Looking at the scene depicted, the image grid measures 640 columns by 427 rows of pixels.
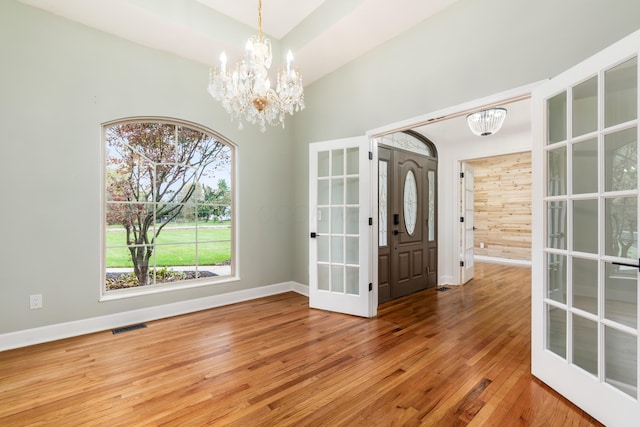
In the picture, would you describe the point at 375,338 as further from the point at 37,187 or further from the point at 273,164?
the point at 37,187

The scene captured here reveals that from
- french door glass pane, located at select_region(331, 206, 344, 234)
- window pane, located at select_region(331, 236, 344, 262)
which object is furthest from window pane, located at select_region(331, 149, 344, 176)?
window pane, located at select_region(331, 236, 344, 262)

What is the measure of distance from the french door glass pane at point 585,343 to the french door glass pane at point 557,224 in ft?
1.61

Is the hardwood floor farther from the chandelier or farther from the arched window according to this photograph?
the chandelier

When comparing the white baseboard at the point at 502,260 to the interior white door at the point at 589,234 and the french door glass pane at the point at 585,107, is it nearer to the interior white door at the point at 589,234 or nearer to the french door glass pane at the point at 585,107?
the interior white door at the point at 589,234

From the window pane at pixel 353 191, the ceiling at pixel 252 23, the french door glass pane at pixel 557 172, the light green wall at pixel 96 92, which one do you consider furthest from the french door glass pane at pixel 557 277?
the ceiling at pixel 252 23

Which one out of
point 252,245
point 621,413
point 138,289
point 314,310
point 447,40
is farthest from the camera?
point 252,245

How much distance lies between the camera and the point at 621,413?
1.56 m

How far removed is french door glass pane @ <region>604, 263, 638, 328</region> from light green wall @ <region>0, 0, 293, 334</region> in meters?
4.05

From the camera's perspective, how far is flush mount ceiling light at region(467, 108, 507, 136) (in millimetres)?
3779

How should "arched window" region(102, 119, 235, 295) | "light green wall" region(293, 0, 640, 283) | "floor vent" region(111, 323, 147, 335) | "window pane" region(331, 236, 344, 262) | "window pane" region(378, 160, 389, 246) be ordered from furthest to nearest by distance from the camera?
1. "window pane" region(378, 160, 389, 246)
2. "window pane" region(331, 236, 344, 262)
3. "arched window" region(102, 119, 235, 295)
4. "floor vent" region(111, 323, 147, 335)
5. "light green wall" region(293, 0, 640, 283)

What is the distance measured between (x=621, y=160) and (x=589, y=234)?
0.48 meters

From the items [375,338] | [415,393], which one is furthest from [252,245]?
[415,393]

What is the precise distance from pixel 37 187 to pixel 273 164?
2.73m

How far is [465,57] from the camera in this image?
2.55 meters
